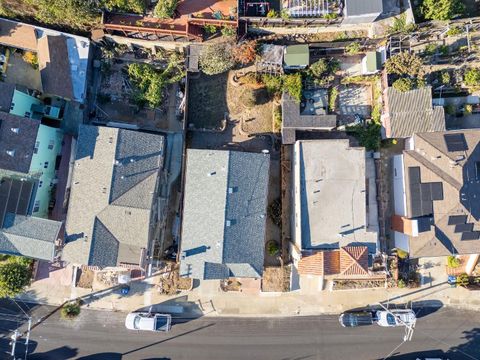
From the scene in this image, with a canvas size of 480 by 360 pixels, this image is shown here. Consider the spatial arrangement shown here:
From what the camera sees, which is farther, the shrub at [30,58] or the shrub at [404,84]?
the shrub at [30,58]

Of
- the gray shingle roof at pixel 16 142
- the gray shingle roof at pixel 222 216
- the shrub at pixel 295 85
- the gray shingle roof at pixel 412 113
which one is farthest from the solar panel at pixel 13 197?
the gray shingle roof at pixel 412 113

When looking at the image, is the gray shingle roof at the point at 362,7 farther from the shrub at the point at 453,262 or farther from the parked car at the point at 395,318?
the parked car at the point at 395,318

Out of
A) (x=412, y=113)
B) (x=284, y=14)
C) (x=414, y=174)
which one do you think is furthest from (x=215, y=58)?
(x=414, y=174)

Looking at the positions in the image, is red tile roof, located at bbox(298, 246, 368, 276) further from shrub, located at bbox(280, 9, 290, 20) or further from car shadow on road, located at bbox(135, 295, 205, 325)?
shrub, located at bbox(280, 9, 290, 20)

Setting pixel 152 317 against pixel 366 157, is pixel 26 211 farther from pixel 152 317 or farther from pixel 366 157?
pixel 366 157

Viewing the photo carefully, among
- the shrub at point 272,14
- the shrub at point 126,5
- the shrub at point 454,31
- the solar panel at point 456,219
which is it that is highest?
the shrub at point 454,31

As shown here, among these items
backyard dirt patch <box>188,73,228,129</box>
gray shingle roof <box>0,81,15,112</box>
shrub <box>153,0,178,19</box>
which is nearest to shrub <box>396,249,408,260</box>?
backyard dirt patch <box>188,73,228,129</box>
